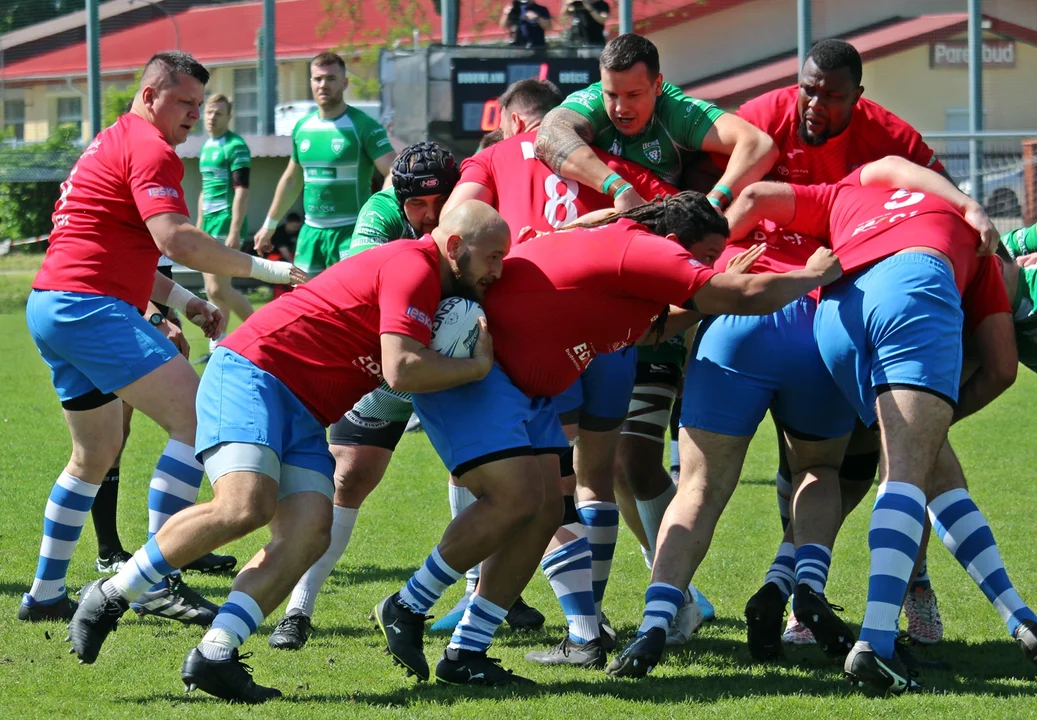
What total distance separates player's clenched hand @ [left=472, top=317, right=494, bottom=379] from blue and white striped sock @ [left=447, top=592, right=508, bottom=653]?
2.54ft

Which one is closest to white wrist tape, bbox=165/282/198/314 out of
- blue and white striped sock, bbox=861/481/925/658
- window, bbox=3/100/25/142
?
blue and white striped sock, bbox=861/481/925/658

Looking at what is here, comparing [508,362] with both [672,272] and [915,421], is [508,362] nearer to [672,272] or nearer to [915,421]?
[672,272]

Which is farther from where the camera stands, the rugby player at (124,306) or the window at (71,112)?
the window at (71,112)

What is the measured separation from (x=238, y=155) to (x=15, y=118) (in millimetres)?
9074

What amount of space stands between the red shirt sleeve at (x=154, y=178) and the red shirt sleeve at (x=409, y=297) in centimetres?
117

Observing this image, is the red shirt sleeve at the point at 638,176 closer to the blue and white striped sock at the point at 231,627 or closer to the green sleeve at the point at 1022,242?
the green sleeve at the point at 1022,242

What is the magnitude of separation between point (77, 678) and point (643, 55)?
3.05m

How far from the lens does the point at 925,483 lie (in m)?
4.47

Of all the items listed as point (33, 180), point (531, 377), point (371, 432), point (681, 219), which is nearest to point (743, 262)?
point (681, 219)

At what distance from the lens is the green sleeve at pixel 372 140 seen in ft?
34.0

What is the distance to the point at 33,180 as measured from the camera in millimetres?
18266

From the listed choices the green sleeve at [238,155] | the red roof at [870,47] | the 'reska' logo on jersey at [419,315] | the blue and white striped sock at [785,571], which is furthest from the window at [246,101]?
the 'reska' logo on jersey at [419,315]

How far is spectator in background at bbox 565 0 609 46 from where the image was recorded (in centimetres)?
1634

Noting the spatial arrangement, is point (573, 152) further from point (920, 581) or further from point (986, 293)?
point (920, 581)
